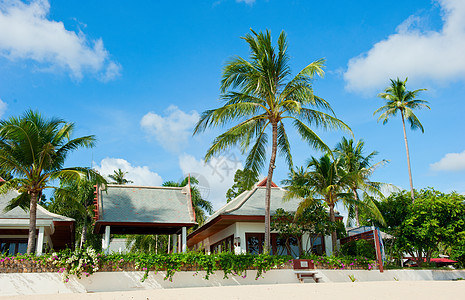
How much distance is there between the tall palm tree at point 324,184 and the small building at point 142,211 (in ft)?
15.9

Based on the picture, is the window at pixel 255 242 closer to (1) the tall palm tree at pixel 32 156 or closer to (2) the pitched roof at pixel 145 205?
(2) the pitched roof at pixel 145 205

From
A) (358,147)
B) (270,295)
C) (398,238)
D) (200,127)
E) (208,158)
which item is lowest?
(270,295)

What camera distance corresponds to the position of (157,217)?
16453mm

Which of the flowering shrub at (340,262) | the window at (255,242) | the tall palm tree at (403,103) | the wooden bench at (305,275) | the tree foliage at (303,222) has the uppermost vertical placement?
the tall palm tree at (403,103)

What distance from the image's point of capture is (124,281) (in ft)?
39.6

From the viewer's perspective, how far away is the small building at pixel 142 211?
52.1 ft

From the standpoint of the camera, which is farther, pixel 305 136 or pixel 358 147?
pixel 358 147

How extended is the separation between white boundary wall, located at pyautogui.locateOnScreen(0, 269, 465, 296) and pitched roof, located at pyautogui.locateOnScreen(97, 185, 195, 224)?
151 inches

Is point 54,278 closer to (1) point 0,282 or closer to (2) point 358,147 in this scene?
(1) point 0,282

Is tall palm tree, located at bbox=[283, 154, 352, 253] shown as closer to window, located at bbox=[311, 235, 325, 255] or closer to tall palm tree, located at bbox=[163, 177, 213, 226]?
window, located at bbox=[311, 235, 325, 255]

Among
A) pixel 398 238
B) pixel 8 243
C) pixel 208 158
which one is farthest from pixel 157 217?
pixel 398 238

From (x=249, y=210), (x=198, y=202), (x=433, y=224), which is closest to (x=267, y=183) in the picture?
(x=249, y=210)

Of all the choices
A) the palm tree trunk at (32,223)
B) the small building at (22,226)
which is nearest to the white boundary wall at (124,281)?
the palm tree trunk at (32,223)

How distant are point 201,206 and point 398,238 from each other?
16.8 m
